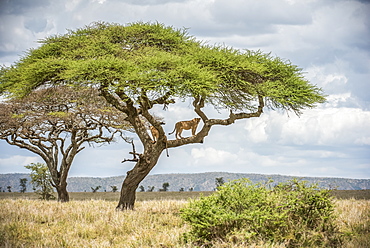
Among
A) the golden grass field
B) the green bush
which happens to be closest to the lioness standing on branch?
the golden grass field

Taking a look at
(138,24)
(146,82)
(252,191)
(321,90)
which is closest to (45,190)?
(138,24)

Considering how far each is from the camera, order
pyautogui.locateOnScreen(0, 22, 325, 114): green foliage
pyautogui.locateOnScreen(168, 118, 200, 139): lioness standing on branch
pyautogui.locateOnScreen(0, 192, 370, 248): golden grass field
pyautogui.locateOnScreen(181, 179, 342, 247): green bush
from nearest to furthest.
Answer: pyautogui.locateOnScreen(181, 179, 342, 247): green bush, pyautogui.locateOnScreen(0, 192, 370, 248): golden grass field, pyautogui.locateOnScreen(0, 22, 325, 114): green foliage, pyautogui.locateOnScreen(168, 118, 200, 139): lioness standing on branch

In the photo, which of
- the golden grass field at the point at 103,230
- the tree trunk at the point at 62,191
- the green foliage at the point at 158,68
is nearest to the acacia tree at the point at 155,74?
the green foliage at the point at 158,68

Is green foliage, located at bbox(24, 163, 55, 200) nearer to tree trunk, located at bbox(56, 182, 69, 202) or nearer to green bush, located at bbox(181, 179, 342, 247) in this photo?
tree trunk, located at bbox(56, 182, 69, 202)

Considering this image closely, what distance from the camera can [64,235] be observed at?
884 centimetres

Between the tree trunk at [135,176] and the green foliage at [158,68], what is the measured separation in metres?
1.97

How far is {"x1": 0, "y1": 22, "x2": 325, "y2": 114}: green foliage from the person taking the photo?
12031 mm

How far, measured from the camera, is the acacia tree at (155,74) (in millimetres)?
12062

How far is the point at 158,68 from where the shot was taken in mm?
12320

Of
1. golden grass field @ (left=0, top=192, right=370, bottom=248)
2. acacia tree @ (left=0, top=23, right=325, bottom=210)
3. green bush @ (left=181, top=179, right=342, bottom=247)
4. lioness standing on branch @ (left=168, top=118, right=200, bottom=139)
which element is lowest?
golden grass field @ (left=0, top=192, right=370, bottom=248)

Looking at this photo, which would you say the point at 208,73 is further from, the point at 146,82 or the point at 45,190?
the point at 45,190

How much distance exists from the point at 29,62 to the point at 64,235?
8.74 m

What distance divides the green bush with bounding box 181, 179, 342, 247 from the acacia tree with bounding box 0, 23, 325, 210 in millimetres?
4317

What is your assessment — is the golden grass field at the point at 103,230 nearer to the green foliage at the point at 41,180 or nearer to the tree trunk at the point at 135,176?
the tree trunk at the point at 135,176
